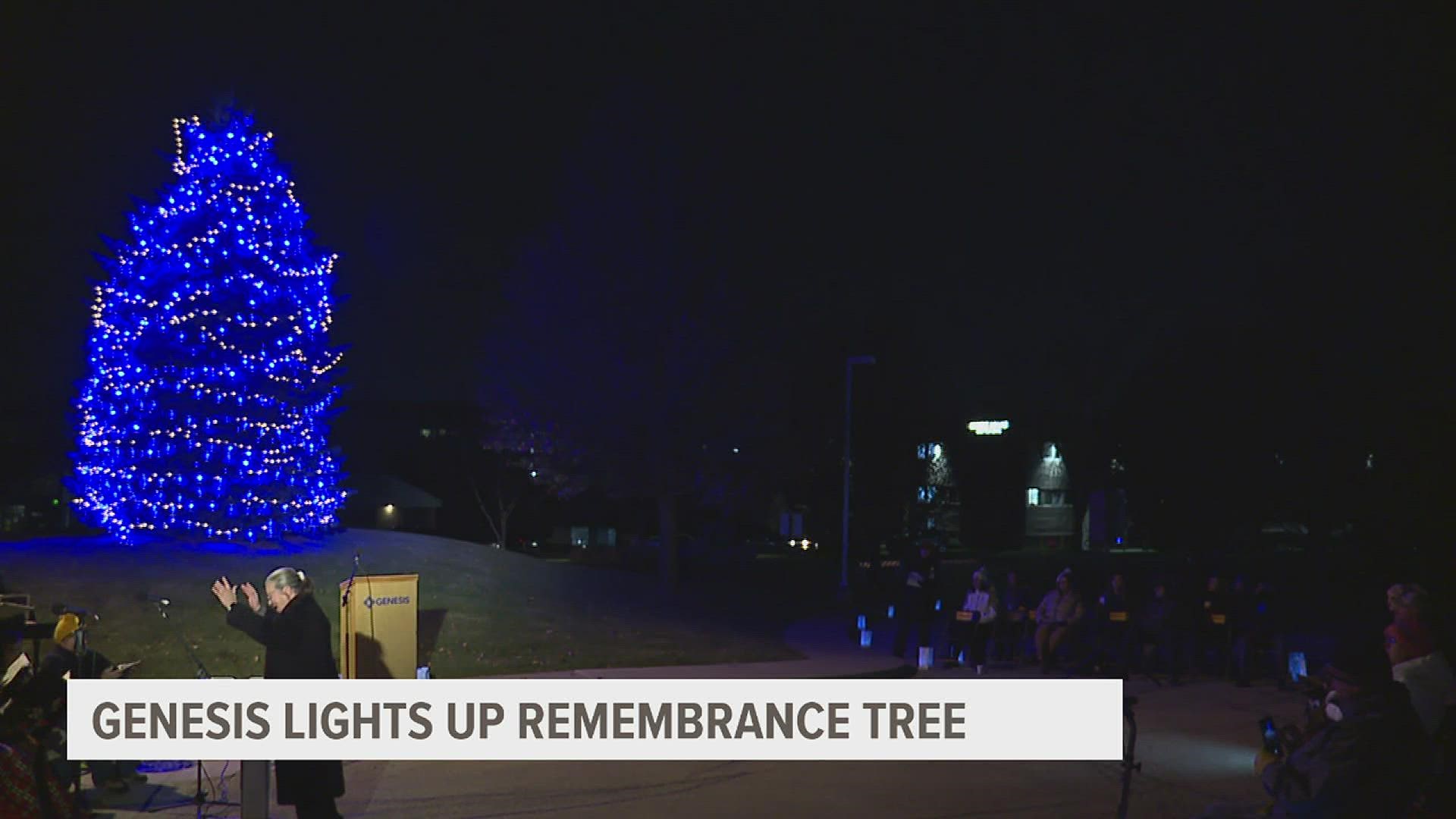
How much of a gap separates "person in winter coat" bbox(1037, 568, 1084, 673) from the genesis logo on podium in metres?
9.30

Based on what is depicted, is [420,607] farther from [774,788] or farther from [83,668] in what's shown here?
[774,788]

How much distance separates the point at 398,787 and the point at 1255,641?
14037 millimetres

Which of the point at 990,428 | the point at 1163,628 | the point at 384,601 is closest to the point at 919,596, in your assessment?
the point at 1163,628

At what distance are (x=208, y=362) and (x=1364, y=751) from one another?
22.1 m

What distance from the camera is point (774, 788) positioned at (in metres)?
10.7

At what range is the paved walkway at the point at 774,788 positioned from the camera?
9.74m

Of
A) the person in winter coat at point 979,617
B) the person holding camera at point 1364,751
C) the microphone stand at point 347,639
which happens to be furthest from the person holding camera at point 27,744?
the person in winter coat at point 979,617

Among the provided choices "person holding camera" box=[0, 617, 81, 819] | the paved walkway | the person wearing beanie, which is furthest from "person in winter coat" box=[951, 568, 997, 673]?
"person holding camera" box=[0, 617, 81, 819]

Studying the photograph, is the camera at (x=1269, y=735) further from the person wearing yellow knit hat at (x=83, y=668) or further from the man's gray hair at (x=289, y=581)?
the person wearing yellow knit hat at (x=83, y=668)

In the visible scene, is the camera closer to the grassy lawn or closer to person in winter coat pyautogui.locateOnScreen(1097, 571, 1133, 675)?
person in winter coat pyautogui.locateOnScreen(1097, 571, 1133, 675)

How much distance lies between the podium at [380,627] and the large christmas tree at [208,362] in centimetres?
1011

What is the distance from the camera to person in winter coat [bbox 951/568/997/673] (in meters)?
19.3

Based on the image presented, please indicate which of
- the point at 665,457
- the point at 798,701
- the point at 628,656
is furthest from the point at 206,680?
the point at 665,457

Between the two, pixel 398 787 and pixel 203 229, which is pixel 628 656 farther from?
pixel 203 229
